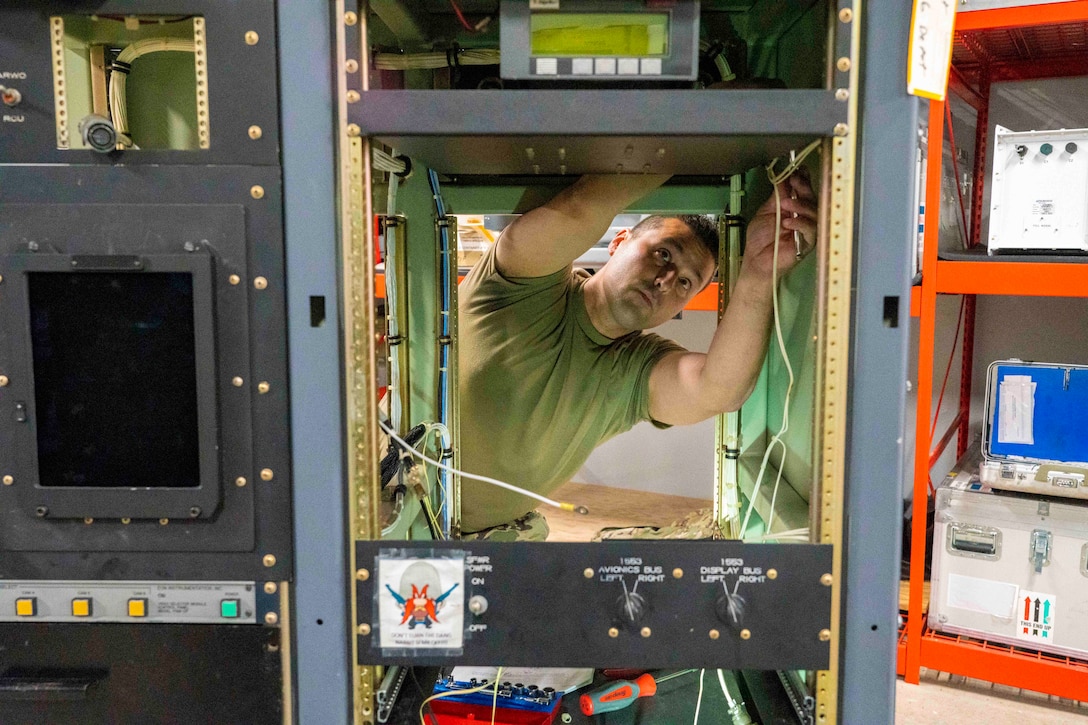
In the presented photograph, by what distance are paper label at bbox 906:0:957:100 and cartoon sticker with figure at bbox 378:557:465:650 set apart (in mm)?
738

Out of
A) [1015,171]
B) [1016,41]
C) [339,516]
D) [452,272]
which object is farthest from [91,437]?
[1016,41]

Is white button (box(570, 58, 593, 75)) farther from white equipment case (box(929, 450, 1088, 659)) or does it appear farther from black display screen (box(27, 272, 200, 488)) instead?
white equipment case (box(929, 450, 1088, 659))

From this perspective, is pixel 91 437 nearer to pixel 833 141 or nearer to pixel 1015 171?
pixel 833 141

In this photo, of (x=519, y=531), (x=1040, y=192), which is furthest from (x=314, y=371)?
(x=1040, y=192)

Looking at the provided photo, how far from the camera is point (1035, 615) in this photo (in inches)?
74.7

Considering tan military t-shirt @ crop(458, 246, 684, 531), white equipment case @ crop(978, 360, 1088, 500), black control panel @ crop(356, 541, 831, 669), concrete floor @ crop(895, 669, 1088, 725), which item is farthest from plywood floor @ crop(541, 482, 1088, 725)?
black control panel @ crop(356, 541, 831, 669)

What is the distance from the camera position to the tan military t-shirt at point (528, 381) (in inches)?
57.4

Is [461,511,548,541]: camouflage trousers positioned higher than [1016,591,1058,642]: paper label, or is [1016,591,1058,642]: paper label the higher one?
[461,511,548,541]: camouflage trousers

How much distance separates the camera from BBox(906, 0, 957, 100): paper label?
741mm

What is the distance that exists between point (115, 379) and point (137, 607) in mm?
269

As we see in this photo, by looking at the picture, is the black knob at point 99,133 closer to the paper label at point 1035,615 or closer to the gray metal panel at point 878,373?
the gray metal panel at point 878,373

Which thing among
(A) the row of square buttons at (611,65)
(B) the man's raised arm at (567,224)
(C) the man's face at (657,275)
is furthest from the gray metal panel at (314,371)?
(C) the man's face at (657,275)

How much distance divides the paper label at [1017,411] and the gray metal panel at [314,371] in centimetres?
190

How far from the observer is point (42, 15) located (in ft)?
2.55
